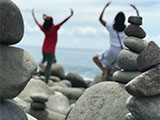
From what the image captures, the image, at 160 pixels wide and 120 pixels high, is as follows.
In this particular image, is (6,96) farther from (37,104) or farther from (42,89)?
(42,89)

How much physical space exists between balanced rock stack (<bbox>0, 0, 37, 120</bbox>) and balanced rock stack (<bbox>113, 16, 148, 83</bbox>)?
5.11 feet

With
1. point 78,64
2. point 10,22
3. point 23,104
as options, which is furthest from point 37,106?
point 78,64

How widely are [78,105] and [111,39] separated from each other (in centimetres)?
325

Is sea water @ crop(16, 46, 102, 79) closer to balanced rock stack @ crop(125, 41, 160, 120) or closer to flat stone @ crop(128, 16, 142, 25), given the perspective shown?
flat stone @ crop(128, 16, 142, 25)

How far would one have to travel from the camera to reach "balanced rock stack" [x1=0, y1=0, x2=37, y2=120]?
4383mm

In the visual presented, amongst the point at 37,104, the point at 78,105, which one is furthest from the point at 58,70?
the point at 78,105

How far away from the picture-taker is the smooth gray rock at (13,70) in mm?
4375

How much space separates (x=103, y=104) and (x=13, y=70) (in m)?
1.66

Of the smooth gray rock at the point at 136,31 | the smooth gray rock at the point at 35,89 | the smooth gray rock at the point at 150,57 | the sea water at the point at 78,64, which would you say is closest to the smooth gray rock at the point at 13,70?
the smooth gray rock at the point at 150,57

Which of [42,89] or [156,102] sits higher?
[156,102]

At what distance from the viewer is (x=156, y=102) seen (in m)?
4.41

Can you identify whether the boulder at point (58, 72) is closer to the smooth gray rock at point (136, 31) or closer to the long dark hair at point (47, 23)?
the long dark hair at point (47, 23)

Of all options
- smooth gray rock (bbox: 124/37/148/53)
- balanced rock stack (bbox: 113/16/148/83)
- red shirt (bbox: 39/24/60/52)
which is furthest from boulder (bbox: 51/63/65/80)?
smooth gray rock (bbox: 124/37/148/53)

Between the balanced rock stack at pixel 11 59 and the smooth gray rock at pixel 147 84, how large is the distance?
1.29 metres
